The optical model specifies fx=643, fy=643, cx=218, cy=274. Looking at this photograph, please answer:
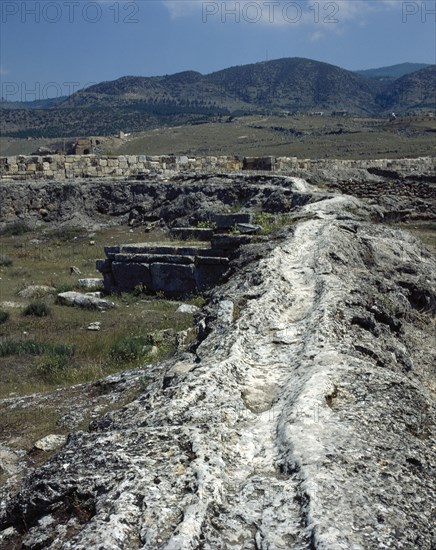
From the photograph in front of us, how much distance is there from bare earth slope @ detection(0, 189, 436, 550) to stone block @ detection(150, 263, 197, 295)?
6.41 m

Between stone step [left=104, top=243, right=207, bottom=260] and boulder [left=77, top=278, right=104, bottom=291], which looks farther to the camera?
boulder [left=77, top=278, right=104, bottom=291]

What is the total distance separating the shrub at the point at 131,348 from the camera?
9188 mm

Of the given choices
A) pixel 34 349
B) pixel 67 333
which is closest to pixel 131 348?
pixel 34 349

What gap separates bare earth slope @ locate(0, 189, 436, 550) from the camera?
3283mm

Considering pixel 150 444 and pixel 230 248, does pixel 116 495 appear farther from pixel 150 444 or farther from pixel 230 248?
pixel 230 248

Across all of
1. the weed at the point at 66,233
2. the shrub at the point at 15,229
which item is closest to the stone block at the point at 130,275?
the weed at the point at 66,233

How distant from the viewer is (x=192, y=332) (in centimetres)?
813

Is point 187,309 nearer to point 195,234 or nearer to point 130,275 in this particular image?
point 130,275

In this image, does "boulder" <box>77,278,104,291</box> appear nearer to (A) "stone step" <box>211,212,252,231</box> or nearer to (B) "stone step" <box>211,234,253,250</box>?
(A) "stone step" <box>211,212,252,231</box>

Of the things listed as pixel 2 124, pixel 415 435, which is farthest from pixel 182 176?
pixel 2 124

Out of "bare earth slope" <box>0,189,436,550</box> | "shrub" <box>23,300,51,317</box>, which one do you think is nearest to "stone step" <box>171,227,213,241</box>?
"shrub" <box>23,300,51,317</box>

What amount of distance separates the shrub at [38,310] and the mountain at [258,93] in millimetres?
106250

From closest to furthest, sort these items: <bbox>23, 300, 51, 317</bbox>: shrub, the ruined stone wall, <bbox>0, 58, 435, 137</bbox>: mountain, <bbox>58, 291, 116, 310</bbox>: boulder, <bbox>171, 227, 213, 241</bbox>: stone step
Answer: <bbox>23, 300, 51, 317</bbox>: shrub < <bbox>58, 291, 116, 310</bbox>: boulder < <bbox>171, 227, 213, 241</bbox>: stone step < the ruined stone wall < <bbox>0, 58, 435, 137</bbox>: mountain

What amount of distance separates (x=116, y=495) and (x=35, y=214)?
74.9ft
